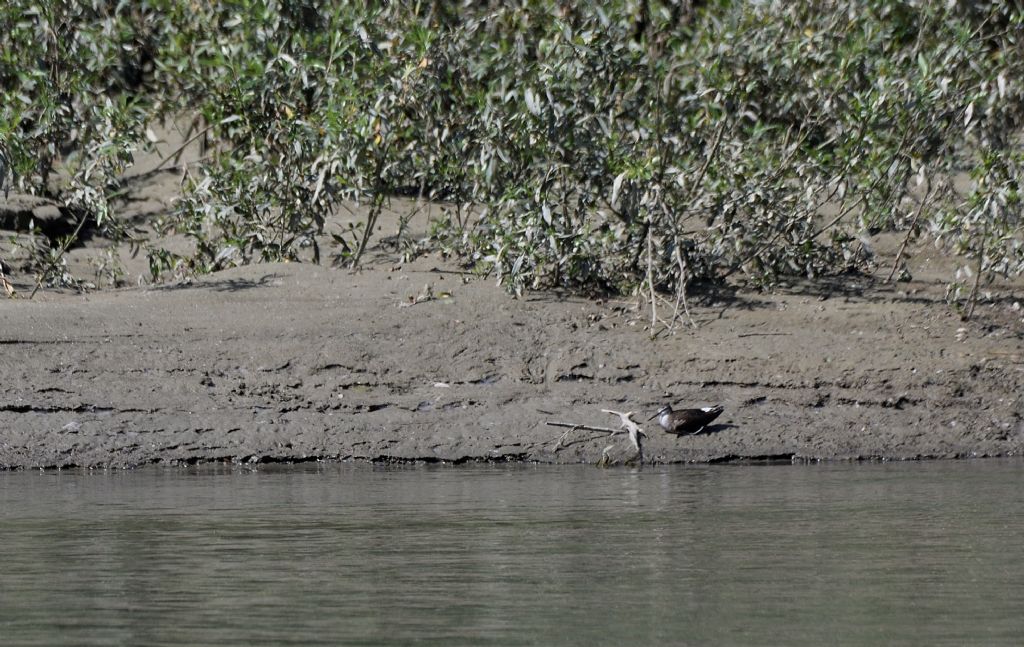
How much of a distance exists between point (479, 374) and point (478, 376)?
2 cm

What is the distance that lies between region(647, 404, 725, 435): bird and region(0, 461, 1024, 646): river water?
0.72 metres

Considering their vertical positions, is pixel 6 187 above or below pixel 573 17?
below

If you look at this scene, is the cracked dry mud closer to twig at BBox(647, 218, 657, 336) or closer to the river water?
twig at BBox(647, 218, 657, 336)

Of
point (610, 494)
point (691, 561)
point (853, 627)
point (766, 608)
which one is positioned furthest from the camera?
point (610, 494)

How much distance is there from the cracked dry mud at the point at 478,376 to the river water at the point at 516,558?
72cm

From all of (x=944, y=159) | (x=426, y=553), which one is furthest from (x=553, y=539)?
(x=944, y=159)

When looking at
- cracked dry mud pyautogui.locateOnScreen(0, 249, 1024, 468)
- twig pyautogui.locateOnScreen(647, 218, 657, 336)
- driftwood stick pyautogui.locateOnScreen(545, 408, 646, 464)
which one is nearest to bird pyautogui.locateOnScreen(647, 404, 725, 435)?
cracked dry mud pyautogui.locateOnScreen(0, 249, 1024, 468)

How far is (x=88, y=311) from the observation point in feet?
34.6

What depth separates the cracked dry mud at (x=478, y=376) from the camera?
29.8 ft

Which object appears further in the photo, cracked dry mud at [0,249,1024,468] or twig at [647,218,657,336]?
twig at [647,218,657,336]

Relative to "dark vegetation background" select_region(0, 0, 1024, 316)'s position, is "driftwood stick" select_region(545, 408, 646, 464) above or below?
below

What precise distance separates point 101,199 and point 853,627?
30.3ft

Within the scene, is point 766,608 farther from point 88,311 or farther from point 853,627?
point 88,311

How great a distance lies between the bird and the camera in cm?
907
